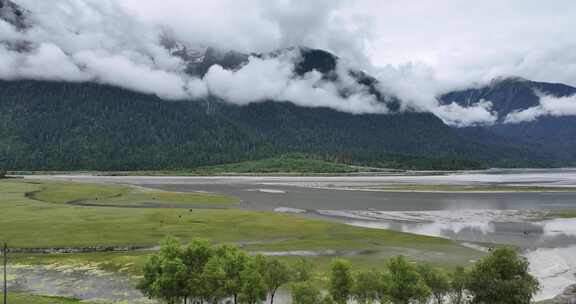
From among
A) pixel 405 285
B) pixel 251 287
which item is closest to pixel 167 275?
Answer: pixel 251 287

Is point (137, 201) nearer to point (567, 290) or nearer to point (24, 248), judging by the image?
point (24, 248)

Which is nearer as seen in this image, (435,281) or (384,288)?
(384,288)

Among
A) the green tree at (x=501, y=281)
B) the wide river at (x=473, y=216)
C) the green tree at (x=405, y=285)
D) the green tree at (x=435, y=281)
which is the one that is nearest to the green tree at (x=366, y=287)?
the green tree at (x=405, y=285)

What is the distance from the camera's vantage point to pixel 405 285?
3606 centimetres

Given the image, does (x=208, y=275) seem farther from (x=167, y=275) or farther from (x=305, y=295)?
(x=305, y=295)

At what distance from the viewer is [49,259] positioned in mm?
60375

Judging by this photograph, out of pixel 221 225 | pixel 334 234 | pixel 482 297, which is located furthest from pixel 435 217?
pixel 482 297

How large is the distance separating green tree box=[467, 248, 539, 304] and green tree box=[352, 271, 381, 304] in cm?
806

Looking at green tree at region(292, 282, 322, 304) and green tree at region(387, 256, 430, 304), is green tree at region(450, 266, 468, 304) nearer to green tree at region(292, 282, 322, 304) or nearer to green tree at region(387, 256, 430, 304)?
green tree at region(387, 256, 430, 304)

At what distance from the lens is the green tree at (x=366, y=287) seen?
3788 centimetres

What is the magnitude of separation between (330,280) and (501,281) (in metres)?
14.6

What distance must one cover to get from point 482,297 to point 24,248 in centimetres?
6590

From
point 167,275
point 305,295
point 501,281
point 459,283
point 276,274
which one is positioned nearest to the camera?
point 305,295

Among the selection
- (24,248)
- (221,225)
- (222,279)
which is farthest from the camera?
(221,225)
